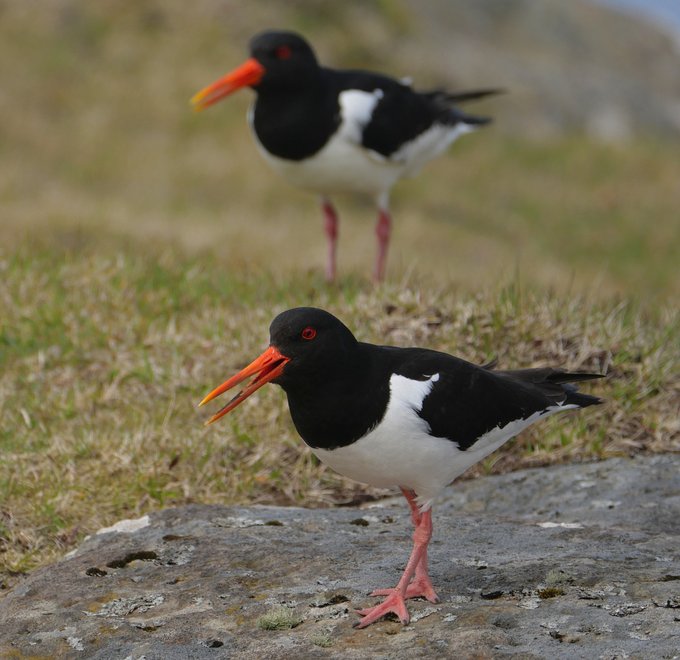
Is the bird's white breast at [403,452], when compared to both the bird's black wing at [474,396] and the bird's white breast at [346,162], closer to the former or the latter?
the bird's black wing at [474,396]

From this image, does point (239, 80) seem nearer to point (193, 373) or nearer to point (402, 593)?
point (193, 373)

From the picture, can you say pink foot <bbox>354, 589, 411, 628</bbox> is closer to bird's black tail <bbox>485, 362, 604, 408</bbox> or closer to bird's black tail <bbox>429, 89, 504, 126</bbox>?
bird's black tail <bbox>485, 362, 604, 408</bbox>

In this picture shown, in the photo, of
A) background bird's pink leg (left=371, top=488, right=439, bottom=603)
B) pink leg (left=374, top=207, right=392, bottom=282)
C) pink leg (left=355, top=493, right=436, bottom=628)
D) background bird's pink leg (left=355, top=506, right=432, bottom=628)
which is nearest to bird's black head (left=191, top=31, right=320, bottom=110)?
pink leg (left=374, top=207, right=392, bottom=282)

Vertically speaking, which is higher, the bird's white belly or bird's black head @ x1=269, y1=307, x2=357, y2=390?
the bird's white belly

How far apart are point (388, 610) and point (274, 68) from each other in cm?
565

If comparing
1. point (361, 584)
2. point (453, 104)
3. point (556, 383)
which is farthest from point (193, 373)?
point (453, 104)

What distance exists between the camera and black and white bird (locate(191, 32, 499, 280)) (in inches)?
337

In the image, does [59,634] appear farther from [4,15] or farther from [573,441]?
[4,15]

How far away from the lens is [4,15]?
17.9m

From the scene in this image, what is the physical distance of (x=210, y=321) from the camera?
718 centimetres

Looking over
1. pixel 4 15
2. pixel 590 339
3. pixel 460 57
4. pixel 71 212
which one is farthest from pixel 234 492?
pixel 460 57

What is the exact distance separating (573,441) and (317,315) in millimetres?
2305

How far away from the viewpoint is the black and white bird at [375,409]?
13.4 ft

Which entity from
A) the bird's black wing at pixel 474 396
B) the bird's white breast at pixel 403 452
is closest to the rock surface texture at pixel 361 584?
the bird's white breast at pixel 403 452
